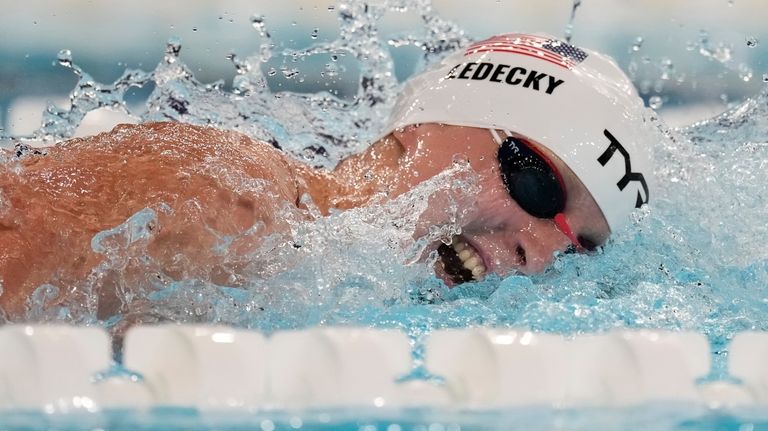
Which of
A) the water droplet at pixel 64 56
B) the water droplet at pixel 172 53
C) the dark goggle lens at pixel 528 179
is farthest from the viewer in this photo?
the water droplet at pixel 64 56

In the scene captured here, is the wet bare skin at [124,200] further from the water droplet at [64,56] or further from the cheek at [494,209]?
the water droplet at [64,56]

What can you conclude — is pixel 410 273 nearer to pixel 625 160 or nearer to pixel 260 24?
pixel 625 160

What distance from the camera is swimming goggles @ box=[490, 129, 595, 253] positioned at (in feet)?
6.52

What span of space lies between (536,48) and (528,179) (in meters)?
0.37

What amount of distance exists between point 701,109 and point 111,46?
2.71 m

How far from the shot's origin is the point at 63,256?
147 centimetres

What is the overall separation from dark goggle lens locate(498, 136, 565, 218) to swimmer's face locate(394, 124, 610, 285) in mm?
14

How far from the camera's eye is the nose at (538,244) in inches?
79.9

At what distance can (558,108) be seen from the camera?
2.06 m

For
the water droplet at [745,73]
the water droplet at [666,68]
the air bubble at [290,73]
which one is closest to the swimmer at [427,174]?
the air bubble at [290,73]

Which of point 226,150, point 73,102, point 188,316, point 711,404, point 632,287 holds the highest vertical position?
point 73,102

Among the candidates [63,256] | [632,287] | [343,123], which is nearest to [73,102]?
[343,123]

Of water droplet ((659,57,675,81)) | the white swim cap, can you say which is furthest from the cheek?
water droplet ((659,57,675,81))

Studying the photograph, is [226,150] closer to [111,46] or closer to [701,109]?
[111,46]
